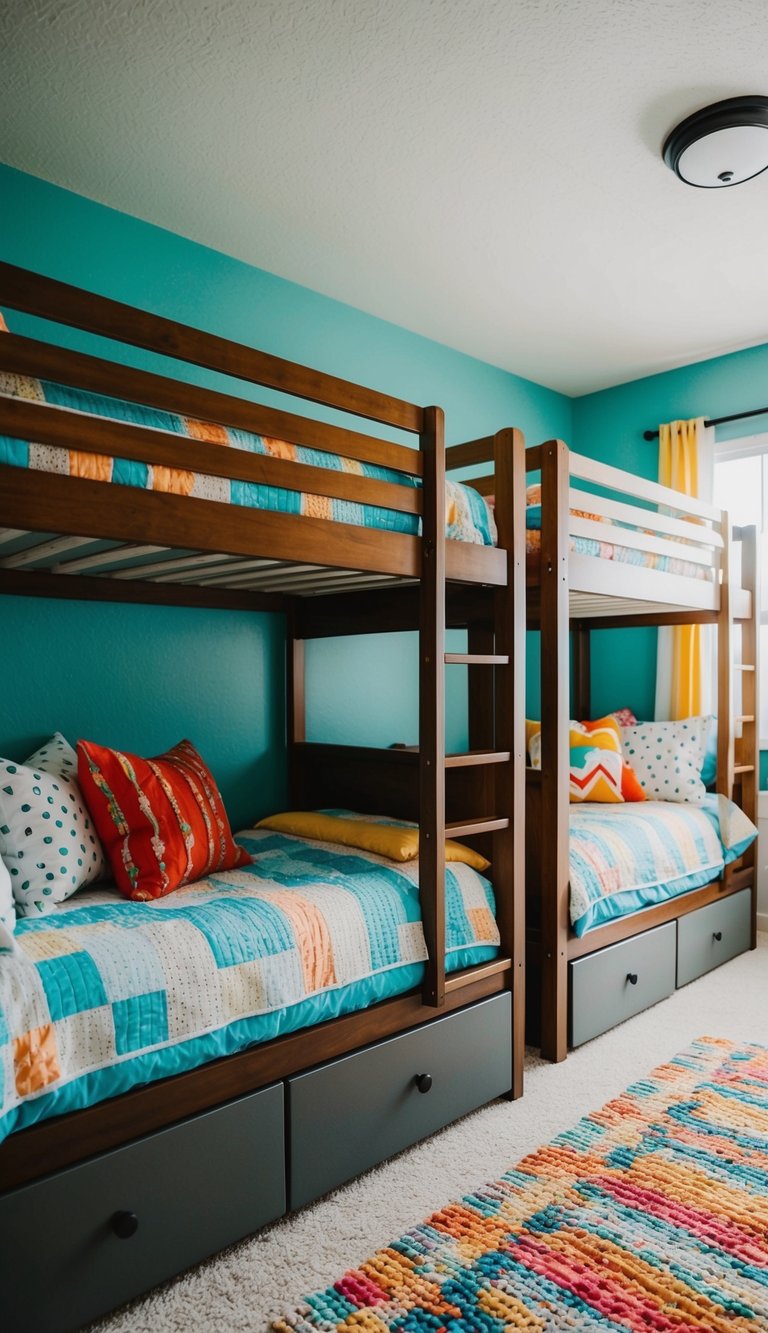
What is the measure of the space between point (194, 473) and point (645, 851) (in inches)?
83.0

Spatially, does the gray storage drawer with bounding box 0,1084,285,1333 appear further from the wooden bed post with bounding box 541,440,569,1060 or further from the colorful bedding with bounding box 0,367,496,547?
the colorful bedding with bounding box 0,367,496,547

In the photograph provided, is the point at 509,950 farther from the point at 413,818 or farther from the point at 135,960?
the point at 135,960

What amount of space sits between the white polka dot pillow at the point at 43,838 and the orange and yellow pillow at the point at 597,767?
188cm

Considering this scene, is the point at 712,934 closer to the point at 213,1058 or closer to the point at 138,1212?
the point at 213,1058

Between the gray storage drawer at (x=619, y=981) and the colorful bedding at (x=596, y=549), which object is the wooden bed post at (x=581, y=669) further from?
the gray storage drawer at (x=619, y=981)

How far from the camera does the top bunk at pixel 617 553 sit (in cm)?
259

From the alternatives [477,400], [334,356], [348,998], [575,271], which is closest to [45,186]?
[334,356]

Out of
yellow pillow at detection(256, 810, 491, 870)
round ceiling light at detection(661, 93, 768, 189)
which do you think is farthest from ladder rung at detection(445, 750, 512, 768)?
round ceiling light at detection(661, 93, 768, 189)

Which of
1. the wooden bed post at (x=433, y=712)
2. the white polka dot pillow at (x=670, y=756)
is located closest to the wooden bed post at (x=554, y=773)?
the wooden bed post at (x=433, y=712)

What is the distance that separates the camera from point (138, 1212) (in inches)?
60.3

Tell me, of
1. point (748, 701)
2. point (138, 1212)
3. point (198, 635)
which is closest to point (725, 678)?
point (748, 701)

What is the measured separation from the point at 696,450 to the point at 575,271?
127 cm

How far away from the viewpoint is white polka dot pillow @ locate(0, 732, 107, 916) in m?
1.95

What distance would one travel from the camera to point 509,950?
2396mm
